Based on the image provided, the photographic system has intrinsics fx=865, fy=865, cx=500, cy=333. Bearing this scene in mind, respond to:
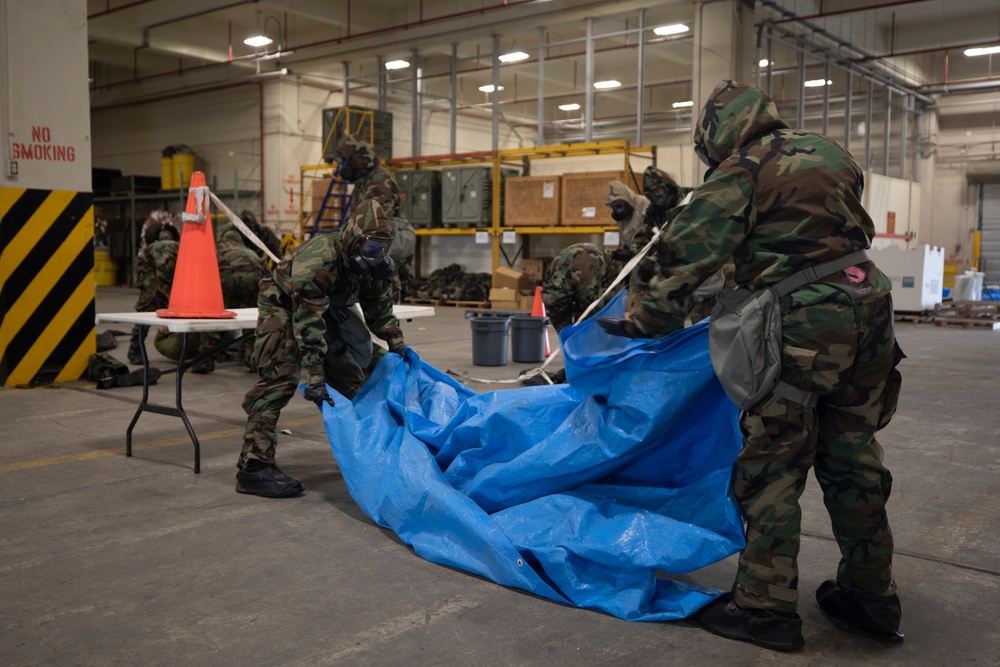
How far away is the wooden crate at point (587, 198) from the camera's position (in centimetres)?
1448

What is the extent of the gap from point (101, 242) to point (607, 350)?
75.9 feet

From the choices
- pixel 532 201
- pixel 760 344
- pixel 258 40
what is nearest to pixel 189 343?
pixel 760 344

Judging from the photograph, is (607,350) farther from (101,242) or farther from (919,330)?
(101,242)

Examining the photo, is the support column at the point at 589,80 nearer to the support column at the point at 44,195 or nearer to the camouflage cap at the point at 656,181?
the camouflage cap at the point at 656,181

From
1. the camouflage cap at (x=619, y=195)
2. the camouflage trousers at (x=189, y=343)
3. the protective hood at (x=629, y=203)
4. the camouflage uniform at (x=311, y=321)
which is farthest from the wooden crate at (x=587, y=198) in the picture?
the camouflage uniform at (x=311, y=321)

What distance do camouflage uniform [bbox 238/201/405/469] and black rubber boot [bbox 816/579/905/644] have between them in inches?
92.9

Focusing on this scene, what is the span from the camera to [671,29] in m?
15.8

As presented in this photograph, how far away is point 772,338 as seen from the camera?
2574 mm

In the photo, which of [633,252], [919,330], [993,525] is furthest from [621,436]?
[919,330]

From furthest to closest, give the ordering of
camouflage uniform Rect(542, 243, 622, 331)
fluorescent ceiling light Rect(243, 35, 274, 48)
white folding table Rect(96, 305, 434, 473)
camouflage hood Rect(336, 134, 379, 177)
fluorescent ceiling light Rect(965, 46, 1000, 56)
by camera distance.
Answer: fluorescent ceiling light Rect(243, 35, 274, 48) < fluorescent ceiling light Rect(965, 46, 1000, 56) < camouflage hood Rect(336, 134, 379, 177) < camouflage uniform Rect(542, 243, 622, 331) < white folding table Rect(96, 305, 434, 473)

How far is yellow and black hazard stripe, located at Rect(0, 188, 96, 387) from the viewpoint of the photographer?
707cm

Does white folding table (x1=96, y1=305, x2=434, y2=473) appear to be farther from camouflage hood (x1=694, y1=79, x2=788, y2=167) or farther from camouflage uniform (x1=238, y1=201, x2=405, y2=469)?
camouflage hood (x1=694, y1=79, x2=788, y2=167)

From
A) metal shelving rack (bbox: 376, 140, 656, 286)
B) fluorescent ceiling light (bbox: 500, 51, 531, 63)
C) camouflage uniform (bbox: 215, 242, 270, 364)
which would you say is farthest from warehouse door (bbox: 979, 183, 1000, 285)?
camouflage uniform (bbox: 215, 242, 270, 364)

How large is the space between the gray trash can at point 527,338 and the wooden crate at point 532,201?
6.69 metres
